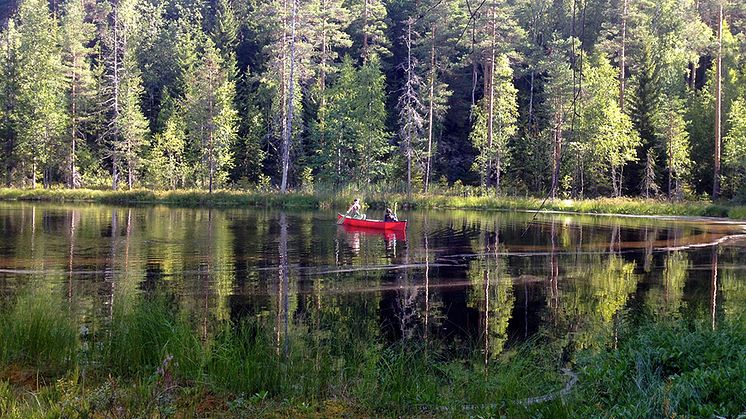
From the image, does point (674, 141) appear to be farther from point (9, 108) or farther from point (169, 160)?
point (9, 108)

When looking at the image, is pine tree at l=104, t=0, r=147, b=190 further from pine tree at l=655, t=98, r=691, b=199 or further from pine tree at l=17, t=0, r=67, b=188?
pine tree at l=655, t=98, r=691, b=199

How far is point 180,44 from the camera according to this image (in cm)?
7750

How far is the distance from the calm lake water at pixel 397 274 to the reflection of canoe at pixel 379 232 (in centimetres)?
14

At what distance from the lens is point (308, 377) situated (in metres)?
7.35

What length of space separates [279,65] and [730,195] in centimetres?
3934

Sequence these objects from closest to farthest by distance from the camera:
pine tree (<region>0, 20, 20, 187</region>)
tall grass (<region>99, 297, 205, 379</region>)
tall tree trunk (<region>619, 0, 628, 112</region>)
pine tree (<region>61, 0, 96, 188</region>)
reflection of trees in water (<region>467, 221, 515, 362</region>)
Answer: tall grass (<region>99, 297, 205, 379</region>), reflection of trees in water (<region>467, 221, 515, 362</region>), tall tree trunk (<region>619, 0, 628, 112</region>), pine tree (<region>61, 0, 96, 188</region>), pine tree (<region>0, 20, 20, 187</region>)

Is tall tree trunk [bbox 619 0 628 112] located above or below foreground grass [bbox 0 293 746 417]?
above

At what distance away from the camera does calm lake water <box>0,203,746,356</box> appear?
42.4 ft

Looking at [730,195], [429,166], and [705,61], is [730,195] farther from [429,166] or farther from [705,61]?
[705,61]

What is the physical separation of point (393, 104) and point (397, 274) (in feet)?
195

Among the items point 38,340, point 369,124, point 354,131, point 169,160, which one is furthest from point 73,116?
point 38,340

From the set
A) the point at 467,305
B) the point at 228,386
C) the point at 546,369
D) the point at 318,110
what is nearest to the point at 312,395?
the point at 228,386

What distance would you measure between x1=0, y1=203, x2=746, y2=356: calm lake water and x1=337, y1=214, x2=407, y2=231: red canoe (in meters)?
0.58

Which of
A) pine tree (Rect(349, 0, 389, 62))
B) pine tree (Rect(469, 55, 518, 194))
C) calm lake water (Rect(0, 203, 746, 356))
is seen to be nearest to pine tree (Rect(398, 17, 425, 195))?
pine tree (Rect(469, 55, 518, 194))
